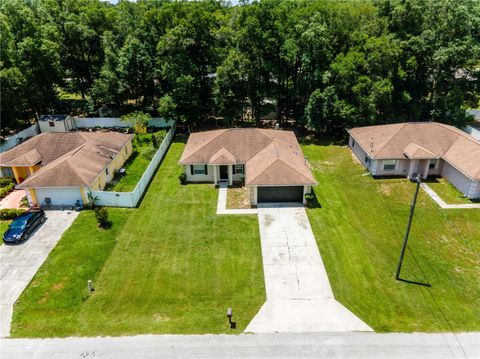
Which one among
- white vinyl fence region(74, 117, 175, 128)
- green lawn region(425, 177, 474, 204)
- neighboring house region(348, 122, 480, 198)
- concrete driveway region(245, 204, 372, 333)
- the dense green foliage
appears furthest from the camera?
white vinyl fence region(74, 117, 175, 128)

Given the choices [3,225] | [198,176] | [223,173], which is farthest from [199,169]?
[3,225]

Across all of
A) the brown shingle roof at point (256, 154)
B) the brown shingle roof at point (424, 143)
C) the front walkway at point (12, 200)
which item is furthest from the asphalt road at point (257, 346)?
the brown shingle roof at point (424, 143)

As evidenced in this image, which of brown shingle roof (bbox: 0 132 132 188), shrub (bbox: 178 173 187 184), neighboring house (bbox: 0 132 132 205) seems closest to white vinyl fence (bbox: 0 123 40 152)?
brown shingle roof (bbox: 0 132 132 188)

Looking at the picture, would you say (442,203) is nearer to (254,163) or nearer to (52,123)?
(254,163)

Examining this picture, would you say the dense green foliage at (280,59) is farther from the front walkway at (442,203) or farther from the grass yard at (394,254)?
the grass yard at (394,254)

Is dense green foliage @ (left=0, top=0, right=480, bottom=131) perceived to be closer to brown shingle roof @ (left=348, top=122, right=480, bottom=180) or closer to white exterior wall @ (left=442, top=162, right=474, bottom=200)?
brown shingle roof @ (left=348, top=122, right=480, bottom=180)

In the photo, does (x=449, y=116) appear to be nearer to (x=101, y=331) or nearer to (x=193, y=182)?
(x=193, y=182)
